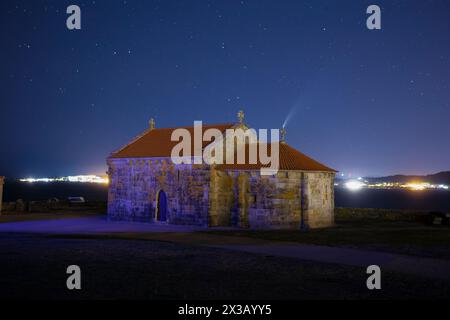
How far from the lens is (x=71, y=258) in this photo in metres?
15.7

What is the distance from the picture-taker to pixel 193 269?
549 inches

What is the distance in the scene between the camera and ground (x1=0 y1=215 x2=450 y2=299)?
11.0 m

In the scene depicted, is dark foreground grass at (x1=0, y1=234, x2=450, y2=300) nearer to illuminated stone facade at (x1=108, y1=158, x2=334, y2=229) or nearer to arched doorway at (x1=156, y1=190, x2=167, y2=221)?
illuminated stone facade at (x1=108, y1=158, x2=334, y2=229)

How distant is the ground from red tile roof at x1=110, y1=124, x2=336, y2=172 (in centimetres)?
629

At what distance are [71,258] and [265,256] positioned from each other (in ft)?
23.9

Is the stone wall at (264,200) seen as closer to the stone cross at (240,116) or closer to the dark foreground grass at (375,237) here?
the dark foreground grass at (375,237)

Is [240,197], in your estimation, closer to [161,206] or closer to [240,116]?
[161,206]

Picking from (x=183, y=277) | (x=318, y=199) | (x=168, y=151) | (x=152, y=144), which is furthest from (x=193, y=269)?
(x=152, y=144)

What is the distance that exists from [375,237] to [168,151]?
1509 centimetres

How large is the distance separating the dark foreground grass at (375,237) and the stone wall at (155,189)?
3.63 metres

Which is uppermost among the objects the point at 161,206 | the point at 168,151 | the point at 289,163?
the point at 168,151
